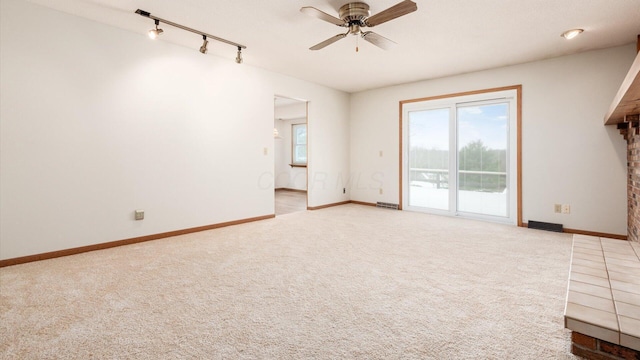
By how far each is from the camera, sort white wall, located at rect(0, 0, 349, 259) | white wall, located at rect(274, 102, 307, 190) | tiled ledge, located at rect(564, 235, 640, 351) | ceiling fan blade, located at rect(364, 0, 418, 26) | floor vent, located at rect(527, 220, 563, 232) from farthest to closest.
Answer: white wall, located at rect(274, 102, 307, 190), floor vent, located at rect(527, 220, 563, 232), white wall, located at rect(0, 0, 349, 259), ceiling fan blade, located at rect(364, 0, 418, 26), tiled ledge, located at rect(564, 235, 640, 351)

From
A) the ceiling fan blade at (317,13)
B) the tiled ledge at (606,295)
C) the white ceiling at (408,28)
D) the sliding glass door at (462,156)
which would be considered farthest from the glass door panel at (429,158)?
the ceiling fan blade at (317,13)

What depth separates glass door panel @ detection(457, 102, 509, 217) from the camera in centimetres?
482

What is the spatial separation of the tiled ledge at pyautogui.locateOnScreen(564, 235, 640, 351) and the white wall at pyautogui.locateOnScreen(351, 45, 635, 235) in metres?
2.05

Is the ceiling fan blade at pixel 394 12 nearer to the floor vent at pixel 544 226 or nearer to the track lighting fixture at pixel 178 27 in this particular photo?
the track lighting fixture at pixel 178 27

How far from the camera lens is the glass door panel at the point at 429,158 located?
5461 millimetres

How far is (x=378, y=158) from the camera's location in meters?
6.29

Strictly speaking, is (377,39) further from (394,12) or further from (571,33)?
(571,33)

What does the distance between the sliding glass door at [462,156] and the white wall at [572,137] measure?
0.86ft

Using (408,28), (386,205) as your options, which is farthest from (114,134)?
(386,205)

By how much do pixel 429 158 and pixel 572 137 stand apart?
2.08 metres

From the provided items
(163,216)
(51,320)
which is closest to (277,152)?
(163,216)

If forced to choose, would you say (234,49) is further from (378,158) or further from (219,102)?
(378,158)

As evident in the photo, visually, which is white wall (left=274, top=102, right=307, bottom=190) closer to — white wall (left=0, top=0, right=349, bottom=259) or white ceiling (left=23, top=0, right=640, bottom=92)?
white wall (left=0, top=0, right=349, bottom=259)

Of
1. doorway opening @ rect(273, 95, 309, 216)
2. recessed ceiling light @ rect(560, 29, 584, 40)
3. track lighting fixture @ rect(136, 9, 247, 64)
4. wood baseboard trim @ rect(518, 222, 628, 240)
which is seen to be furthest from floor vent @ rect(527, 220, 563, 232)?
doorway opening @ rect(273, 95, 309, 216)
